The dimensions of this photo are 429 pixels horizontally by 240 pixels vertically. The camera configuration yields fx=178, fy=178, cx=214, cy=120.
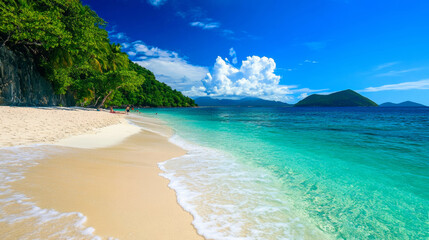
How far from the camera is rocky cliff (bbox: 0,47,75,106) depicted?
62.3 ft

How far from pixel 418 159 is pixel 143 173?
39.4 feet

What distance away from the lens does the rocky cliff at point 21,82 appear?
19.0 metres

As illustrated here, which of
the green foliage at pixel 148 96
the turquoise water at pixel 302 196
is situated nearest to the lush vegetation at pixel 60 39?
the turquoise water at pixel 302 196

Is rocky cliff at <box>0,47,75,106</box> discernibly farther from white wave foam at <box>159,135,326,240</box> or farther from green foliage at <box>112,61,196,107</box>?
green foliage at <box>112,61,196,107</box>

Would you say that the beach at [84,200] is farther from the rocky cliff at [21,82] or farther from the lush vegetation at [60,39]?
the rocky cliff at [21,82]

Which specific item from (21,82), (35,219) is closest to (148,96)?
(21,82)

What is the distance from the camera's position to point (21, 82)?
70.2 feet

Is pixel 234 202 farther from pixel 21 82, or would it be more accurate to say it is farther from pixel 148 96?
pixel 148 96

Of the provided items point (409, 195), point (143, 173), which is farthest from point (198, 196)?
point (409, 195)

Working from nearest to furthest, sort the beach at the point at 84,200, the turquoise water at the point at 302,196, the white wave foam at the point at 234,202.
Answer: the beach at the point at 84,200 < the white wave foam at the point at 234,202 < the turquoise water at the point at 302,196

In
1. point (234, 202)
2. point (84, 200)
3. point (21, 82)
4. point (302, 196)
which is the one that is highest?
point (21, 82)

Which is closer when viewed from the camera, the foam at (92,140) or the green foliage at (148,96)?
the foam at (92,140)

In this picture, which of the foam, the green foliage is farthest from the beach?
the green foliage

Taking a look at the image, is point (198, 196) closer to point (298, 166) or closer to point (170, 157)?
point (170, 157)
